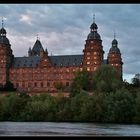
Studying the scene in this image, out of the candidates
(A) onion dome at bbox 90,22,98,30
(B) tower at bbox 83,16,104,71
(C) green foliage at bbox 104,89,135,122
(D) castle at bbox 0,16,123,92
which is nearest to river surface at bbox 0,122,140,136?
(C) green foliage at bbox 104,89,135,122

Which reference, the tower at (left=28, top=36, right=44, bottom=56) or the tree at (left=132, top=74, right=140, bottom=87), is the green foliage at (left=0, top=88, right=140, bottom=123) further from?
the tower at (left=28, top=36, right=44, bottom=56)

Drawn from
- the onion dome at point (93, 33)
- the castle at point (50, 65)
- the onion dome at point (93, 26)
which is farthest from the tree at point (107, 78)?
the onion dome at point (93, 26)

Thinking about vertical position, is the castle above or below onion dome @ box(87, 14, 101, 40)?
below

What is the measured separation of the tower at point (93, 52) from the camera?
85.1 meters

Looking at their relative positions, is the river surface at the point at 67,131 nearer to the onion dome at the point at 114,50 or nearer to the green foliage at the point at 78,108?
the green foliage at the point at 78,108

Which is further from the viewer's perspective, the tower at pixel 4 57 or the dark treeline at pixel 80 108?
the tower at pixel 4 57

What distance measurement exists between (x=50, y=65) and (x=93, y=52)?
412 inches

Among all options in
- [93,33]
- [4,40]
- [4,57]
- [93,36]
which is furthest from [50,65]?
[4,40]

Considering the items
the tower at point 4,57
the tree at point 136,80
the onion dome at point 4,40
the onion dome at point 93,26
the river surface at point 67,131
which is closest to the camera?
the river surface at point 67,131

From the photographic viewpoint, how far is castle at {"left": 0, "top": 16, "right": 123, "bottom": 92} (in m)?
86.2

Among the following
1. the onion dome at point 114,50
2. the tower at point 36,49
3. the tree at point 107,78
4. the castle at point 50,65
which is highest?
the tower at point 36,49

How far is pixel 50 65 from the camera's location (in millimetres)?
89875

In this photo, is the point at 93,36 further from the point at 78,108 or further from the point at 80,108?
the point at 80,108
